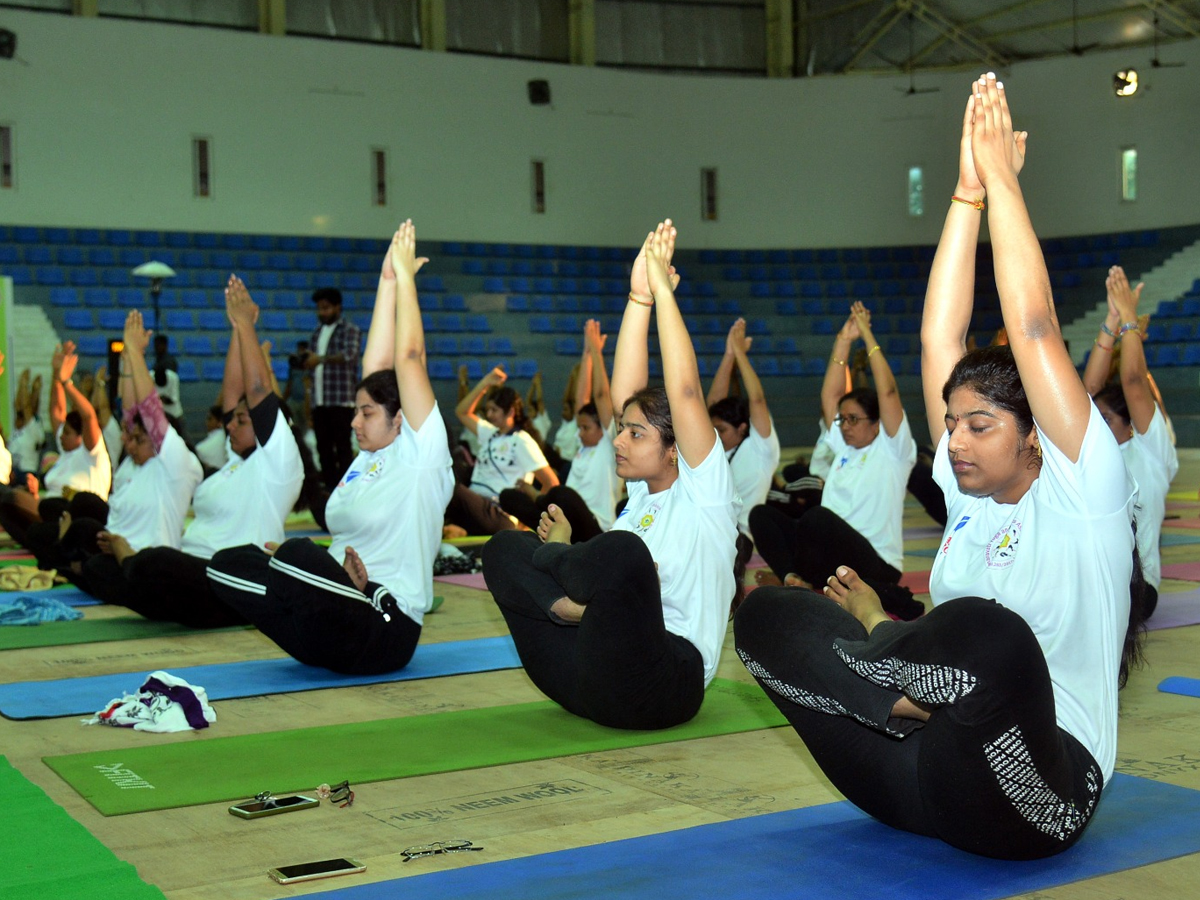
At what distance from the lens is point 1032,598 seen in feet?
6.92

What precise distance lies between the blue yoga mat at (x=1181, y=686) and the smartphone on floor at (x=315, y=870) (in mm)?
2514

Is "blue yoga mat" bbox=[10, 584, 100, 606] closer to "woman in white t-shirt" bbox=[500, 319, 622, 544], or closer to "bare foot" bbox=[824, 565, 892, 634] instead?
"woman in white t-shirt" bbox=[500, 319, 622, 544]

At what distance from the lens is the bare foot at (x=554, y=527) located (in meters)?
3.26

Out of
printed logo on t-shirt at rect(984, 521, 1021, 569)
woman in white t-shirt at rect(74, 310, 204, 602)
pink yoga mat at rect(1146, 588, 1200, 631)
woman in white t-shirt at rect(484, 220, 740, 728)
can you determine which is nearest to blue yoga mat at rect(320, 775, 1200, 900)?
printed logo on t-shirt at rect(984, 521, 1021, 569)

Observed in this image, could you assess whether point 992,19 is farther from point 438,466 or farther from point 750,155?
point 438,466

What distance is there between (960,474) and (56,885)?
170 centimetres

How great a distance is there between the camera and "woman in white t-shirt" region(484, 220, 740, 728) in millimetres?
3072

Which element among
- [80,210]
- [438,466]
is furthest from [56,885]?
[80,210]

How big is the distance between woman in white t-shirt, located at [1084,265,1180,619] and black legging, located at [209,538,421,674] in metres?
2.63

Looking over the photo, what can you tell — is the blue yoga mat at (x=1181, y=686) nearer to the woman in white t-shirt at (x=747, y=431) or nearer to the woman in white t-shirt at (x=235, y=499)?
the woman in white t-shirt at (x=747, y=431)

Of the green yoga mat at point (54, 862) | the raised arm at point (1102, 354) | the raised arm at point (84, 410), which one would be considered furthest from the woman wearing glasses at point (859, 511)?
the raised arm at point (84, 410)

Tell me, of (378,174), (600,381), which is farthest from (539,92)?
(600,381)

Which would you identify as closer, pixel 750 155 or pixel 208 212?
pixel 208 212

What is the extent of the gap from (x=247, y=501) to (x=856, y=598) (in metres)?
3.26
